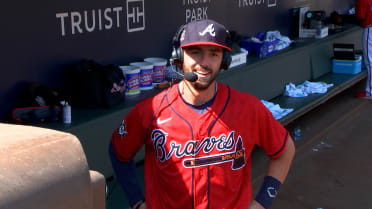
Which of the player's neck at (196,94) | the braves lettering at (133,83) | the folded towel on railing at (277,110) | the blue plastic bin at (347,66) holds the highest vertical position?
the player's neck at (196,94)

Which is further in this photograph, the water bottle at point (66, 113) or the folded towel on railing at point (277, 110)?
the folded towel on railing at point (277, 110)

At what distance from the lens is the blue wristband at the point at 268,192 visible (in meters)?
2.63

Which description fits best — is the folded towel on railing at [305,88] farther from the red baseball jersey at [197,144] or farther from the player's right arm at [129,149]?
the player's right arm at [129,149]

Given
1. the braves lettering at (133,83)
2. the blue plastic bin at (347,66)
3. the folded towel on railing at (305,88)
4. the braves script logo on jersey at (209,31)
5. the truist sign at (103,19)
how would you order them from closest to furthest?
the braves script logo on jersey at (209,31), the truist sign at (103,19), the braves lettering at (133,83), the folded towel on railing at (305,88), the blue plastic bin at (347,66)

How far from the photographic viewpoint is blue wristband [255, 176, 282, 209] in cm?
263

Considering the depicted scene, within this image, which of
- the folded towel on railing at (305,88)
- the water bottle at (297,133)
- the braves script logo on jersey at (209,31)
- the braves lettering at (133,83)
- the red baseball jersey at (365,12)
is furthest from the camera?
the red baseball jersey at (365,12)

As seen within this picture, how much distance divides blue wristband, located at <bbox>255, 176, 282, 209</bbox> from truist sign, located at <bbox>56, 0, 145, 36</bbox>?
8.82 ft

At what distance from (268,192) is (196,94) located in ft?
1.88

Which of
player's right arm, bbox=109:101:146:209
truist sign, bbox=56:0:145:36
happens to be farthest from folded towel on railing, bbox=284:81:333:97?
player's right arm, bbox=109:101:146:209

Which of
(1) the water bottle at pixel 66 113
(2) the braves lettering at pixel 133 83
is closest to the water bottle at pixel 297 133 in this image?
(2) the braves lettering at pixel 133 83

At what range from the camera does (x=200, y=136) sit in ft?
8.11

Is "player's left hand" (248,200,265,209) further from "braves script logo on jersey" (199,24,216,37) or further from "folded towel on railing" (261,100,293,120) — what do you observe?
"folded towel on railing" (261,100,293,120)

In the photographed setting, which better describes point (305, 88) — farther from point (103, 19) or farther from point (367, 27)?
point (103, 19)

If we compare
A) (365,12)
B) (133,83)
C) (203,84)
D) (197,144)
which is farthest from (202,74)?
(365,12)
